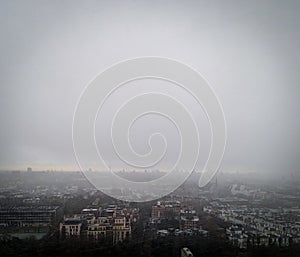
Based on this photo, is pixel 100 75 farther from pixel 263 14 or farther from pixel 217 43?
pixel 263 14

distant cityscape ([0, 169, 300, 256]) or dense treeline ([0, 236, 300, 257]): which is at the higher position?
distant cityscape ([0, 169, 300, 256])

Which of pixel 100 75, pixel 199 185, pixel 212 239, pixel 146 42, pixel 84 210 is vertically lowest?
pixel 212 239

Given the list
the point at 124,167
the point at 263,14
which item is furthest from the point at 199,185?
the point at 263,14

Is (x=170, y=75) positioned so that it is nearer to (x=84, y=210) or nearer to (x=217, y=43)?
(x=217, y=43)

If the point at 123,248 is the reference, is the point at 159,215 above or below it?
above

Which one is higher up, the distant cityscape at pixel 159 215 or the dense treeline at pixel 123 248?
the distant cityscape at pixel 159 215

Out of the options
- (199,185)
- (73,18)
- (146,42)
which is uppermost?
(73,18)

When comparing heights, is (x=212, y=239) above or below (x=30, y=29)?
below

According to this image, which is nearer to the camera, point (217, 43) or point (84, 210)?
point (84, 210)

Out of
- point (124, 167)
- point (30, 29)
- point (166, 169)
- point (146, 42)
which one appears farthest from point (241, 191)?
point (30, 29)
